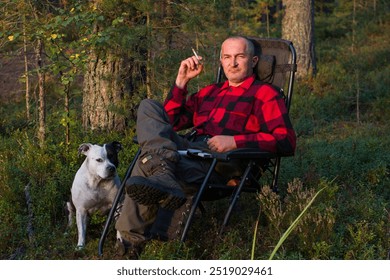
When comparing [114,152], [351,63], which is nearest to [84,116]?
[114,152]

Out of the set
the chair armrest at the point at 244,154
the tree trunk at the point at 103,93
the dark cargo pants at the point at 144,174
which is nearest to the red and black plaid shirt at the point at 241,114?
the chair armrest at the point at 244,154

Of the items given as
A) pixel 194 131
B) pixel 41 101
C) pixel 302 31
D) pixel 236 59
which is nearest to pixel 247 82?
pixel 236 59

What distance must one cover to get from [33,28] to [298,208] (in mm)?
3184

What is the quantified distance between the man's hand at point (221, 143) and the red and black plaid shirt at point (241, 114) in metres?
0.04

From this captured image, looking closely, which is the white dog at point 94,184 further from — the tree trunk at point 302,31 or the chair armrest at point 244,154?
the tree trunk at point 302,31

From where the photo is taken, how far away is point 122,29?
6445 millimetres

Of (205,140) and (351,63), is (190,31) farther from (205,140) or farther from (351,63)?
(351,63)

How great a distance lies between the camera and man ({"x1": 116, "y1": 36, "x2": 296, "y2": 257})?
4.31 metres

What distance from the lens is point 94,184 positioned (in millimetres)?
5180

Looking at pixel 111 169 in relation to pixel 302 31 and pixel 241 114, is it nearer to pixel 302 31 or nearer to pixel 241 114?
pixel 241 114

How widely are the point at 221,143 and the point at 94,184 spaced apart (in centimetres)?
112

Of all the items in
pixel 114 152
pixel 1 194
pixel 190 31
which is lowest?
pixel 1 194

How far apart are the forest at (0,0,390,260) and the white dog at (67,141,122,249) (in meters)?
0.16
